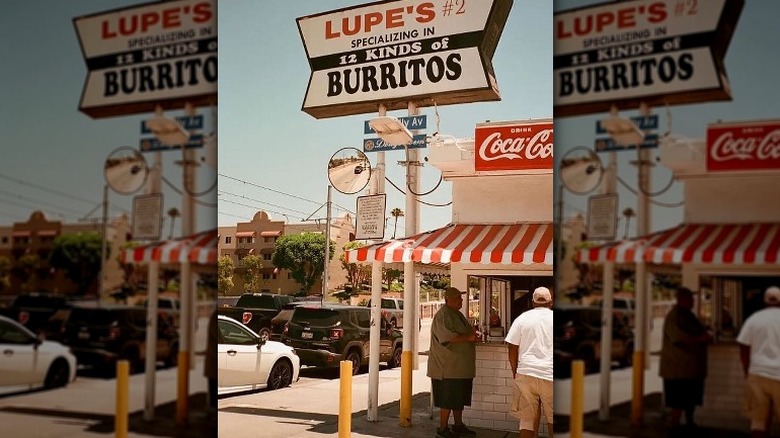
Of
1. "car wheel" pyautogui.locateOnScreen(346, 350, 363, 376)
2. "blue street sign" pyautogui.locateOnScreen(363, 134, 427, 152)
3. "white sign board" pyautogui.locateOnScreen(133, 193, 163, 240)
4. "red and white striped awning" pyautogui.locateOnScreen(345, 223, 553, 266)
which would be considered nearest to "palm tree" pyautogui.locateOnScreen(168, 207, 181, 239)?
"white sign board" pyautogui.locateOnScreen(133, 193, 163, 240)

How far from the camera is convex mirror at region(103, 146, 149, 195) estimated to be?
205 cm

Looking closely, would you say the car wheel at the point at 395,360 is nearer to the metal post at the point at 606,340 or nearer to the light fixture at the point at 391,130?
the light fixture at the point at 391,130

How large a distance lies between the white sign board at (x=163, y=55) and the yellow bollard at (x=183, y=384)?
71 centimetres

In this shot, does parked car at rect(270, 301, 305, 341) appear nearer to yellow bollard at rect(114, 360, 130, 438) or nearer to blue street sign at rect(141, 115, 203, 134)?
yellow bollard at rect(114, 360, 130, 438)

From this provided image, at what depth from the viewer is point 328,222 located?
72.2 feet

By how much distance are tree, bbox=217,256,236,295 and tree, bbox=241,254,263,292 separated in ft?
1.24

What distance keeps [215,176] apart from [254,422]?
7.71 metres

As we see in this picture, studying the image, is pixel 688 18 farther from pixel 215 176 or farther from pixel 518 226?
pixel 518 226

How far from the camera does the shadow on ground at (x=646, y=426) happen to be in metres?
1.74

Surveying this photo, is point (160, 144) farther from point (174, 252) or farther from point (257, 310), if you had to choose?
point (257, 310)

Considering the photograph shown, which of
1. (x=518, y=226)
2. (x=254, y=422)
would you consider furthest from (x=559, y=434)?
(x=254, y=422)

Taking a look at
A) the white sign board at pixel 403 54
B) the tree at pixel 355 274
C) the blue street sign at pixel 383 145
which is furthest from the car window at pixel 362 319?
the tree at pixel 355 274

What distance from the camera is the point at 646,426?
178 cm

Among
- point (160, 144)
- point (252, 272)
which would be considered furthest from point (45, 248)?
point (252, 272)
